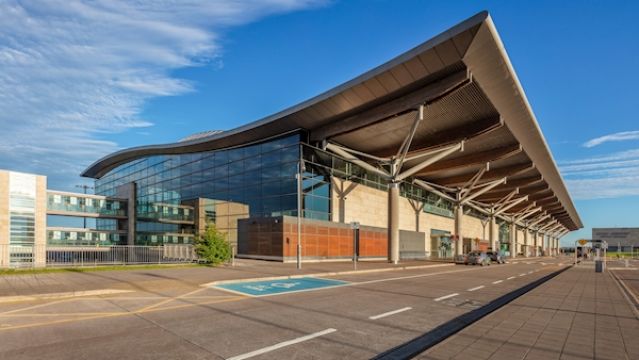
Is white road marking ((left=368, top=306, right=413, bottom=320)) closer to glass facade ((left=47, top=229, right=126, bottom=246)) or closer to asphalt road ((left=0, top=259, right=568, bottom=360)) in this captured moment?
asphalt road ((left=0, top=259, right=568, bottom=360))

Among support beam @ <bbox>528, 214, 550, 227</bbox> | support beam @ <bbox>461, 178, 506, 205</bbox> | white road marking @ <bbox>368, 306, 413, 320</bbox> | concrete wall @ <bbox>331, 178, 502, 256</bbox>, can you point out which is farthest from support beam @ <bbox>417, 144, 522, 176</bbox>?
support beam @ <bbox>528, 214, 550, 227</bbox>

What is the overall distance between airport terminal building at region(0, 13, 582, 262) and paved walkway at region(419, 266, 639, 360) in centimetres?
1642

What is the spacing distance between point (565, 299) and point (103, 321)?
45.7 feet

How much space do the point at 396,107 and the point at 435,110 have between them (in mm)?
3909

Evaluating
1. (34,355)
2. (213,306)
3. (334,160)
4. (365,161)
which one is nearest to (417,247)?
(365,161)

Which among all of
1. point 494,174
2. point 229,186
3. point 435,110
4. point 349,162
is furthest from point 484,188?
point 229,186

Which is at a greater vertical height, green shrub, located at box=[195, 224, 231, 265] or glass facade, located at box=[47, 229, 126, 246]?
green shrub, located at box=[195, 224, 231, 265]

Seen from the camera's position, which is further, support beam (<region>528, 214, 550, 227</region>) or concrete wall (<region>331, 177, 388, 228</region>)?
support beam (<region>528, 214, 550, 227</region>)

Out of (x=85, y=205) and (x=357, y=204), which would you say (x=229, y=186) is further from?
(x=85, y=205)

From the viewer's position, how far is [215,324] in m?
8.73

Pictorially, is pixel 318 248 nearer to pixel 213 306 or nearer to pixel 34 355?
pixel 213 306

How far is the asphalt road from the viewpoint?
22.0 feet

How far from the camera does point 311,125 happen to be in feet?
115

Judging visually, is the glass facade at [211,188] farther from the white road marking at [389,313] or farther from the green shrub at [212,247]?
the white road marking at [389,313]
